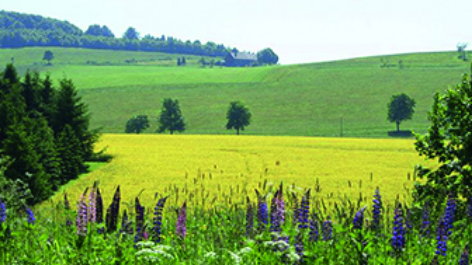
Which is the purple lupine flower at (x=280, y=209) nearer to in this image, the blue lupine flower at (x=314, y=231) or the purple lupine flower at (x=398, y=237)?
the blue lupine flower at (x=314, y=231)

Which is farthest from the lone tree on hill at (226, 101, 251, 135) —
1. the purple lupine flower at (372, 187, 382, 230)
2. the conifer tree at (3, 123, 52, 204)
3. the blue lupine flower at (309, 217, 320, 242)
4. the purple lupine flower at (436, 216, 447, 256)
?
the purple lupine flower at (436, 216, 447, 256)

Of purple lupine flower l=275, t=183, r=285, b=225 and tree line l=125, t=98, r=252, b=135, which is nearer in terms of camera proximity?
purple lupine flower l=275, t=183, r=285, b=225

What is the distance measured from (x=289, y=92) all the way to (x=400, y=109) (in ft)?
138

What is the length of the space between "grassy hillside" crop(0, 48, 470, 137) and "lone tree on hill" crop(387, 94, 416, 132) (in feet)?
8.35

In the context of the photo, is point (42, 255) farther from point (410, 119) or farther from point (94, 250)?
point (410, 119)

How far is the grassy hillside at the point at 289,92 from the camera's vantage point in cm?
12238

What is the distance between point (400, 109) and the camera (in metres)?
113

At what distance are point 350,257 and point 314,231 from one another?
74 centimetres

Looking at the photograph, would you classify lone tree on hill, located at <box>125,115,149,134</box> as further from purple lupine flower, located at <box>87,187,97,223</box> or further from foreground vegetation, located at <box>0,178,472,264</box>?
purple lupine flower, located at <box>87,187,97,223</box>

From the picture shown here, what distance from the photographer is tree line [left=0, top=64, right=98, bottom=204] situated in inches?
1089

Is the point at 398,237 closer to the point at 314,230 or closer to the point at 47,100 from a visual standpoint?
the point at 314,230

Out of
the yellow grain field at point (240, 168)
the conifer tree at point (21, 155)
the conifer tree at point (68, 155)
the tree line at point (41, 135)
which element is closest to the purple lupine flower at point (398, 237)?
the tree line at point (41, 135)

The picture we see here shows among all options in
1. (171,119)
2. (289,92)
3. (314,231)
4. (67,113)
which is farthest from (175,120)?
(314,231)

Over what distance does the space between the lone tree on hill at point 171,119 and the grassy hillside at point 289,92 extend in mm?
6756
